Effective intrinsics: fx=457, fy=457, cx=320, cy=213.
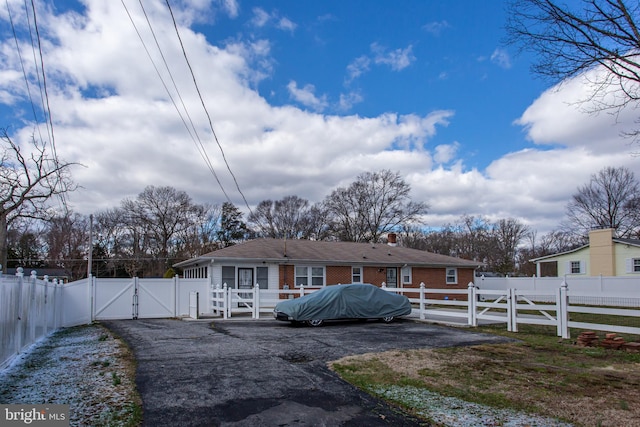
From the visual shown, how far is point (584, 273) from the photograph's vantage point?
105 feet

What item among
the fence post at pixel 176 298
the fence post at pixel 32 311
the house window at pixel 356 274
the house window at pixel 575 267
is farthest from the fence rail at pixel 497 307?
the house window at pixel 575 267

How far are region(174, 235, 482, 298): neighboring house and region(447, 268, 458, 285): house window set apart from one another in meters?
0.06

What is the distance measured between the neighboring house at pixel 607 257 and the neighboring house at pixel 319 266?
9103 millimetres

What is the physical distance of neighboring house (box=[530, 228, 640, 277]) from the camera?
28.8m

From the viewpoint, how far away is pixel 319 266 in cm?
2375

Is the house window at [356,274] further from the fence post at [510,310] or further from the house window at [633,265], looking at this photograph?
the house window at [633,265]

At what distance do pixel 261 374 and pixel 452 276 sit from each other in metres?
23.0

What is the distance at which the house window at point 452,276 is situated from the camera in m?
28.1

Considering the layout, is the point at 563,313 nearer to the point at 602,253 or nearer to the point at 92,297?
the point at 92,297

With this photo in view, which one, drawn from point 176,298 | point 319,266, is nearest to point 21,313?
point 176,298

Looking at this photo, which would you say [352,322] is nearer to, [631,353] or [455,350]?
[455,350]

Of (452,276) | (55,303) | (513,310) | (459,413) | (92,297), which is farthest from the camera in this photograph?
(452,276)

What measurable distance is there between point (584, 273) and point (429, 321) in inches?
868

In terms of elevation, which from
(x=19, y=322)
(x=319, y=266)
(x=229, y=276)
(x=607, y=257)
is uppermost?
(x=607, y=257)
